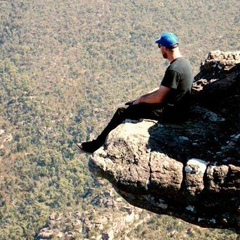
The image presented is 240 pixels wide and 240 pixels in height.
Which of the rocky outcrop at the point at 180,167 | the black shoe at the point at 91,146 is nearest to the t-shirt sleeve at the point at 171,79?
the rocky outcrop at the point at 180,167

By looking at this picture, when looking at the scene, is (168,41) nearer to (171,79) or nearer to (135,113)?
(171,79)

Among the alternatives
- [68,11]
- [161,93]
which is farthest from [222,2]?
[161,93]

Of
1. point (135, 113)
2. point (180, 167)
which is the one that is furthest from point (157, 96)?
point (180, 167)

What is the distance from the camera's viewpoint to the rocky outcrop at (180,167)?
6.09 meters

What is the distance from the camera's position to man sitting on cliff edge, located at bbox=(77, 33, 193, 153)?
22.0ft

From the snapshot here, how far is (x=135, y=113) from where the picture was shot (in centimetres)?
719

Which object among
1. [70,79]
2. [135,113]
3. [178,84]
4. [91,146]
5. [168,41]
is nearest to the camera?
[168,41]

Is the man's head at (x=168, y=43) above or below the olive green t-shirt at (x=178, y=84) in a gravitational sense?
above

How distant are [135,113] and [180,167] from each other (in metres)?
1.28

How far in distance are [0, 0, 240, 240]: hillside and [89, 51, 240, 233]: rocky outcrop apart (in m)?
30.5

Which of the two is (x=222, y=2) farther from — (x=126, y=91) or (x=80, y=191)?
(x=80, y=191)

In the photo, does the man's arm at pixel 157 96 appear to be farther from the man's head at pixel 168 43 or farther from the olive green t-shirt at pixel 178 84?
the man's head at pixel 168 43

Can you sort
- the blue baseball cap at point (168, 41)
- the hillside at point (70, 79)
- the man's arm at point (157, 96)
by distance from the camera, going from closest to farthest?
the blue baseball cap at point (168, 41)
the man's arm at point (157, 96)
the hillside at point (70, 79)

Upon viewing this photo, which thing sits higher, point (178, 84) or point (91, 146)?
point (178, 84)
